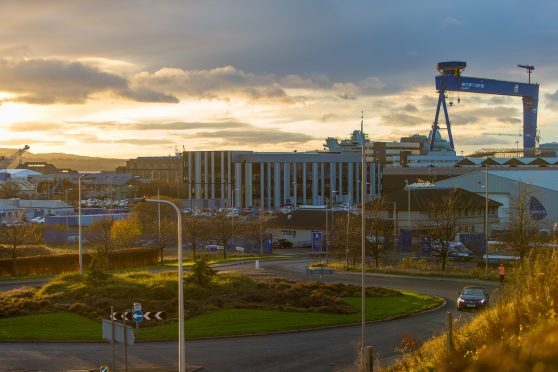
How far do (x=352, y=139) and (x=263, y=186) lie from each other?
Answer: 8456 cm

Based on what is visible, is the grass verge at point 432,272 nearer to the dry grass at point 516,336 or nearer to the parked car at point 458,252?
the parked car at point 458,252

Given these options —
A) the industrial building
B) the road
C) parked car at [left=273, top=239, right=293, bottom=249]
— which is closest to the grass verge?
the road

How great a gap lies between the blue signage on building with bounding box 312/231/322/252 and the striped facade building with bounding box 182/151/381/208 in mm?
45973

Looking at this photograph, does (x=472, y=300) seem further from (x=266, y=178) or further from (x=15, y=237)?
(x=266, y=178)

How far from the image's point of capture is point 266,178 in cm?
11125

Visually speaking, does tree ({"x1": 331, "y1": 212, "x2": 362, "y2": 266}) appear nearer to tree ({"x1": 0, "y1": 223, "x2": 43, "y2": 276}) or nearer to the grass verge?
the grass verge

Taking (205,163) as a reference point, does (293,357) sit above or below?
below

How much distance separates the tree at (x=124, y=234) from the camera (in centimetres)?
5628

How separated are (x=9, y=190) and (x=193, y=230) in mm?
88119

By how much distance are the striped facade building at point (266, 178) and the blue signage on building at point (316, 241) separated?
151 ft

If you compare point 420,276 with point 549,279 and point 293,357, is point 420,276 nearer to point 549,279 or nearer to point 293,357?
point 293,357

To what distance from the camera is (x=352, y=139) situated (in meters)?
192

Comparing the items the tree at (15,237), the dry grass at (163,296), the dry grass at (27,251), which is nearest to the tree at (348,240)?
the dry grass at (163,296)

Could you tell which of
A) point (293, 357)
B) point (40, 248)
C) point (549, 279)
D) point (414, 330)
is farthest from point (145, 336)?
point (40, 248)
